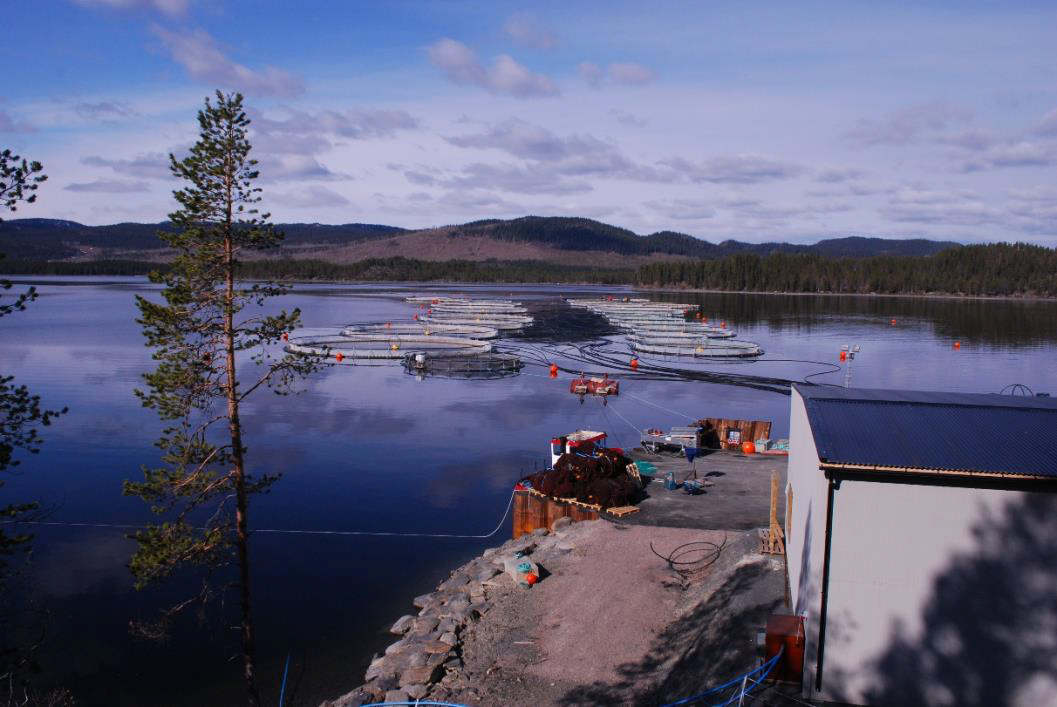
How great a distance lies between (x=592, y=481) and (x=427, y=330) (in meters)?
58.7

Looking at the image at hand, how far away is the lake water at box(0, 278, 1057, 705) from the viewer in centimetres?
1648

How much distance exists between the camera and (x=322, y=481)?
2758 centimetres

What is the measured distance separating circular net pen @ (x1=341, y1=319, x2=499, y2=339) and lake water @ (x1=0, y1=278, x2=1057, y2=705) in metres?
12.4

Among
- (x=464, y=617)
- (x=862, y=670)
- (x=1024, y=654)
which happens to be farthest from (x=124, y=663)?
(x=1024, y=654)

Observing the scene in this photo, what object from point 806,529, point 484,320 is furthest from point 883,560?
point 484,320

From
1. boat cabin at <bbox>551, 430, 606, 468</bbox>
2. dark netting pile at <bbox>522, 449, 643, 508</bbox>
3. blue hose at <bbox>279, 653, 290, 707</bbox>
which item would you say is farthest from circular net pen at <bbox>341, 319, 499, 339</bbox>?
blue hose at <bbox>279, 653, 290, 707</bbox>

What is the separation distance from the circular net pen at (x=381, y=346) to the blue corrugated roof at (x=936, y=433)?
48001 millimetres

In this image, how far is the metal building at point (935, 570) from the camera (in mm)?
9898

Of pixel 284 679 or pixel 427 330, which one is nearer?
pixel 284 679

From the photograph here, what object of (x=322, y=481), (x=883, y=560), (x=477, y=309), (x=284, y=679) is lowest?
(x=284, y=679)

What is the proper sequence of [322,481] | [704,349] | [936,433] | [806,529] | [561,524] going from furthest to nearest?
[704,349] → [322,481] → [561,524] → [806,529] → [936,433]

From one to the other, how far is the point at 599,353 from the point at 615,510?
4669cm

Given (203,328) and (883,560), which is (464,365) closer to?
(203,328)

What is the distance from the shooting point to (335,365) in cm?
5694
